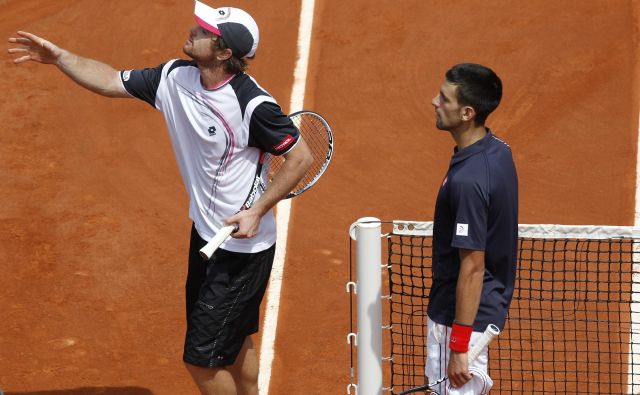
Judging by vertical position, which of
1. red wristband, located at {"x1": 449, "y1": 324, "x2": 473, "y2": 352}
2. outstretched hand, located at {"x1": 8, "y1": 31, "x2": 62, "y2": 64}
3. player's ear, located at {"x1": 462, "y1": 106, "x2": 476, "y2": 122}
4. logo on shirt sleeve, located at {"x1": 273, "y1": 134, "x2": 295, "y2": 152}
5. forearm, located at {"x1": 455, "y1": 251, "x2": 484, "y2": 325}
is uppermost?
outstretched hand, located at {"x1": 8, "y1": 31, "x2": 62, "y2": 64}

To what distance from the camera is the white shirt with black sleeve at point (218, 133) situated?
243 inches

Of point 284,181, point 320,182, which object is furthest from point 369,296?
point 320,182

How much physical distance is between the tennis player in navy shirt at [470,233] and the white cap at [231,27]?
49.1 inches

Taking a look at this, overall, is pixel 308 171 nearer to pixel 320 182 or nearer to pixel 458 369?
pixel 458 369

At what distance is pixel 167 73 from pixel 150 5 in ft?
22.1

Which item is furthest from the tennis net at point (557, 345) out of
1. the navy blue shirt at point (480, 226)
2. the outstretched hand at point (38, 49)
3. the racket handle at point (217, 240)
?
the outstretched hand at point (38, 49)

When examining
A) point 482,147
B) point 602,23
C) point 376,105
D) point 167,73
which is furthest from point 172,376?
point 602,23

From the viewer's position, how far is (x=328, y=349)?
8188 mm

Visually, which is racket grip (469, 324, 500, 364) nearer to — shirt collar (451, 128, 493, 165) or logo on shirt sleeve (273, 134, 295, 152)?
shirt collar (451, 128, 493, 165)

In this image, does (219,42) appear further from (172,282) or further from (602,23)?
(602,23)

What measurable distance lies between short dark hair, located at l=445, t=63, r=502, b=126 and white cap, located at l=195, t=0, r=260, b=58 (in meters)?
1.30

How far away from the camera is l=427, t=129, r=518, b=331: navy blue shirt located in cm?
532

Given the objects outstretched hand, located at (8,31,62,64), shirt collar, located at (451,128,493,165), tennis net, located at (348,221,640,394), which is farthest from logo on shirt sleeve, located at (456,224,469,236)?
outstretched hand, located at (8,31,62,64)

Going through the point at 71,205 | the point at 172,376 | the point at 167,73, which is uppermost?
the point at 167,73
